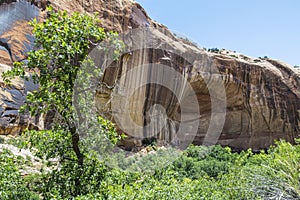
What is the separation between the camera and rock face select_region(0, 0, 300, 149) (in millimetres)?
11927

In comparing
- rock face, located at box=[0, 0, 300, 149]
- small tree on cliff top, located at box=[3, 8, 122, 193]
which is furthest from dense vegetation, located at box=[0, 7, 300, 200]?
rock face, located at box=[0, 0, 300, 149]

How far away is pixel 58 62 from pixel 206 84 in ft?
37.7

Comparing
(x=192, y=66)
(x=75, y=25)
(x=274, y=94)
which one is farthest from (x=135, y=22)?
(x=75, y=25)

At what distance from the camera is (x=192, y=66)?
13883 mm

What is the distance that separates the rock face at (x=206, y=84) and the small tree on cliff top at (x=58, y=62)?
642 cm

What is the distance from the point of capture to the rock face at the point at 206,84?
1193cm

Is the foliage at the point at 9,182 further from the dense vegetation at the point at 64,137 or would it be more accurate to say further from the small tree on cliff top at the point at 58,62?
the small tree on cliff top at the point at 58,62

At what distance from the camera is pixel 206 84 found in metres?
14.5

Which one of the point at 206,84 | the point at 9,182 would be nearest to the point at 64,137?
the point at 9,182

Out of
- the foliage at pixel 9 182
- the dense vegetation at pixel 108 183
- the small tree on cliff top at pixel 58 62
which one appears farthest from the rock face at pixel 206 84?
the foliage at pixel 9 182

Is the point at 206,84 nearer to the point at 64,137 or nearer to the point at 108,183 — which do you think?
the point at 64,137

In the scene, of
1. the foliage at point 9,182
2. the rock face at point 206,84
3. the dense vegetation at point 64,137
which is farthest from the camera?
the rock face at point 206,84

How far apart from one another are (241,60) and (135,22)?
598 centimetres

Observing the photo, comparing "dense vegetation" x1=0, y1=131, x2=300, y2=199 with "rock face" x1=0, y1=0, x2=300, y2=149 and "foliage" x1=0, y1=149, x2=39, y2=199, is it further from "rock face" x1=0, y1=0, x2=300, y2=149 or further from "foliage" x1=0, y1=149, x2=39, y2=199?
"rock face" x1=0, y1=0, x2=300, y2=149
